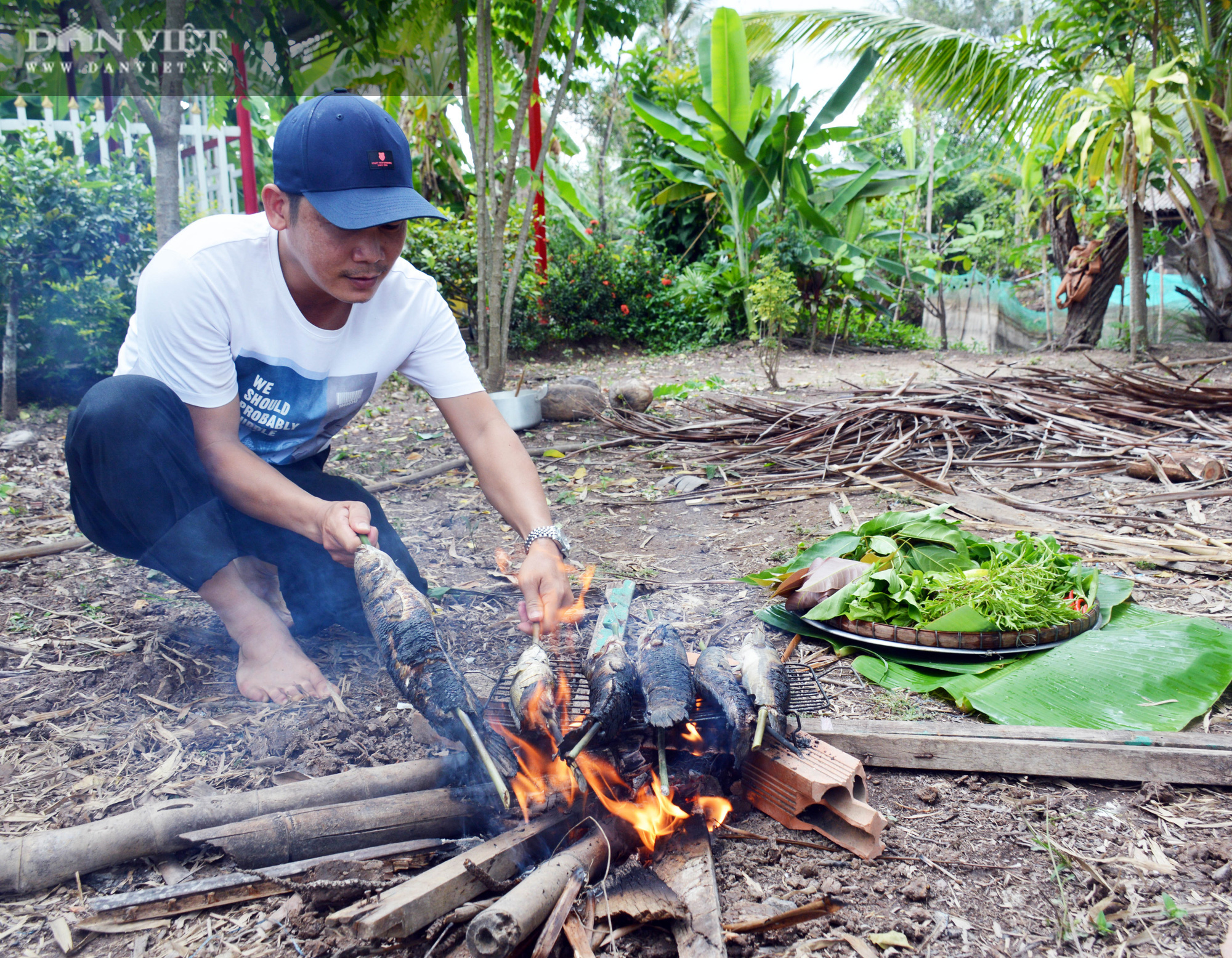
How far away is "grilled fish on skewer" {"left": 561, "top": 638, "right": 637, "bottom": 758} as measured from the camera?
5.03 feet

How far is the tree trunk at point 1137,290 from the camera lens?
8.35m

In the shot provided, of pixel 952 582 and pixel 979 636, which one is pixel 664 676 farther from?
pixel 952 582

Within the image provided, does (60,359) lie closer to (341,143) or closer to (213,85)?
(213,85)

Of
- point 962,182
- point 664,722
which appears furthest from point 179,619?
point 962,182

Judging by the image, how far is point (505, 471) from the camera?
2.36m

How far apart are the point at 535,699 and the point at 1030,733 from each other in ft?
3.78

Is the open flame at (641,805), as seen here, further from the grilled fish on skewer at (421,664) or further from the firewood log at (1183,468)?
the firewood log at (1183,468)

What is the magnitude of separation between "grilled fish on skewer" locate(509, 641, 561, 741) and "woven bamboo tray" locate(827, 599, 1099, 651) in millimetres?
1166

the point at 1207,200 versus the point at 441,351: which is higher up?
the point at 1207,200

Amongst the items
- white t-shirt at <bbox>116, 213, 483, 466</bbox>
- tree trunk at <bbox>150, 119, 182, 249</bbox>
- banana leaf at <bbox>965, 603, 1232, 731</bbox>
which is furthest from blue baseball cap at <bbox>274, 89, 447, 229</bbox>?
tree trunk at <bbox>150, 119, 182, 249</bbox>

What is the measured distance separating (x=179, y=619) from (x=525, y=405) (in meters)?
3.58

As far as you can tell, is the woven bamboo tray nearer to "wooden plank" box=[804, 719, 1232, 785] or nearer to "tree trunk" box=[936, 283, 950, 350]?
"wooden plank" box=[804, 719, 1232, 785]

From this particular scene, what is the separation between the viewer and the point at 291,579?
96.8 inches

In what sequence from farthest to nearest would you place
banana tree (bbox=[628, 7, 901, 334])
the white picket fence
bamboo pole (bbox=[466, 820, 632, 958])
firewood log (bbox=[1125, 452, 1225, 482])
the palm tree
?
banana tree (bbox=[628, 7, 901, 334])
the palm tree
the white picket fence
firewood log (bbox=[1125, 452, 1225, 482])
bamboo pole (bbox=[466, 820, 632, 958])
